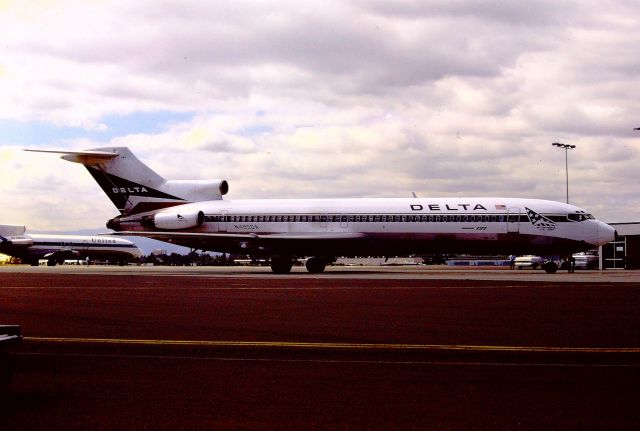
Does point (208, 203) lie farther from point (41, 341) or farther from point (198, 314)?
point (41, 341)

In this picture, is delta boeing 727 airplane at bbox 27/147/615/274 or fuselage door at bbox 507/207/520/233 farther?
delta boeing 727 airplane at bbox 27/147/615/274

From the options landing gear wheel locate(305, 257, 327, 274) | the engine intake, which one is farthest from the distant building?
the engine intake

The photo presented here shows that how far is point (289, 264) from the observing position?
45094mm

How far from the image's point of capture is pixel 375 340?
11492mm

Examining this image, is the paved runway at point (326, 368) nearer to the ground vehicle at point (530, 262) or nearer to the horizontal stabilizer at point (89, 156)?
the horizontal stabilizer at point (89, 156)

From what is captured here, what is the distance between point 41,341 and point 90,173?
39644mm

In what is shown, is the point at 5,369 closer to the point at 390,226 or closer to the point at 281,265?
the point at 390,226

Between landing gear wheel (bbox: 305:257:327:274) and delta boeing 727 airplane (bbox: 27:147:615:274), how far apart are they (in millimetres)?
58

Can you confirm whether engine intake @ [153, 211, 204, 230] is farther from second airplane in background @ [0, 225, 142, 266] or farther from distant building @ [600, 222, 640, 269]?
second airplane in background @ [0, 225, 142, 266]

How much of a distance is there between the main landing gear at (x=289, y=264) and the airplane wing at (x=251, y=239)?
952 mm

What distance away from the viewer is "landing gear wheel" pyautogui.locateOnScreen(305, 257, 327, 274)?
44.6 meters

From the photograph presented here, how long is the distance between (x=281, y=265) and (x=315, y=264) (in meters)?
2.01

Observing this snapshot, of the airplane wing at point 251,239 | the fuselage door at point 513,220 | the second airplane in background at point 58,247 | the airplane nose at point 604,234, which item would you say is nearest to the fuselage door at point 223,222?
the airplane wing at point 251,239

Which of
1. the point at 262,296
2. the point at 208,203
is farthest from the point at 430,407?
the point at 208,203
